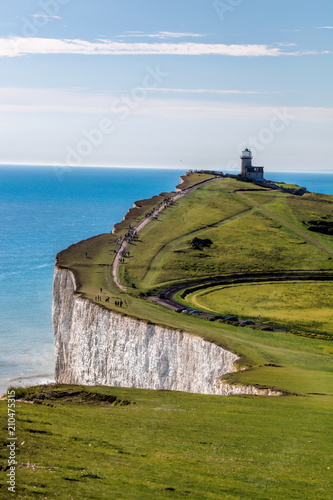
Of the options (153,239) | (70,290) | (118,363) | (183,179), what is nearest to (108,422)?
(118,363)

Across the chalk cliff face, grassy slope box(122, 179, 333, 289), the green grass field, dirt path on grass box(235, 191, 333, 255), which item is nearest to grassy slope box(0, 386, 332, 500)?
the chalk cliff face

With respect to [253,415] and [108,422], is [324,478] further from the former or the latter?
[108,422]

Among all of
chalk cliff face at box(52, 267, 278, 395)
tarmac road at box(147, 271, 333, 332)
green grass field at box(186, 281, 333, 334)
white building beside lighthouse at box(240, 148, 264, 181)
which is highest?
white building beside lighthouse at box(240, 148, 264, 181)

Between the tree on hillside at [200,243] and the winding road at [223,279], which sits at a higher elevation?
the tree on hillside at [200,243]

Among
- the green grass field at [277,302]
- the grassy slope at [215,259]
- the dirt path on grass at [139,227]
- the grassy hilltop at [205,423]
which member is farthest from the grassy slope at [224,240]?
the grassy hilltop at [205,423]

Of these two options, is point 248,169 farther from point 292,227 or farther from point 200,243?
point 200,243

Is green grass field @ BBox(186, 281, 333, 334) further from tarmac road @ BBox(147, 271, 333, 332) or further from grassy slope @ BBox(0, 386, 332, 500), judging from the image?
grassy slope @ BBox(0, 386, 332, 500)

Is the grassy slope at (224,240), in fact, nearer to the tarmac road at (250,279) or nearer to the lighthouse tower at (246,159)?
the tarmac road at (250,279)

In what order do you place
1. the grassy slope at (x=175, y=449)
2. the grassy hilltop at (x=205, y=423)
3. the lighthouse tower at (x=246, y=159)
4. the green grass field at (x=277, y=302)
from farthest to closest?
the lighthouse tower at (x=246, y=159), the green grass field at (x=277, y=302), the grassy hilltop at (x=205, y=423), the grassy slope at (x=175, y=449)
